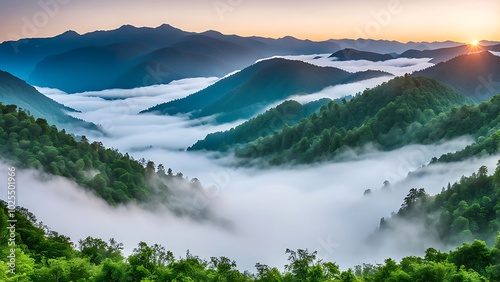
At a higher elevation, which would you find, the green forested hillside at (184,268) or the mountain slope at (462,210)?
the mountain slope at (462,210)

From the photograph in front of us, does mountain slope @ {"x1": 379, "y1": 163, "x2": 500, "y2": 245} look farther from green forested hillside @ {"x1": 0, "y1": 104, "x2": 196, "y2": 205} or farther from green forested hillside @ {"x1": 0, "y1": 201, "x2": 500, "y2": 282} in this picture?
green forested hillside @ {"x1": 0, "y1": 104, "x2": 196, "y2": 205}

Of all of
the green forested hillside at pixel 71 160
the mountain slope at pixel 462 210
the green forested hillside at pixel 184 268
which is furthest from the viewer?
the green forested hillside at pixel 71 160

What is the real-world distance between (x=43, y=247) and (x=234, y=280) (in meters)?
31.1

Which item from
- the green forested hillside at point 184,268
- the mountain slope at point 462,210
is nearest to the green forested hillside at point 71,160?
the mountain slope at point 462,210

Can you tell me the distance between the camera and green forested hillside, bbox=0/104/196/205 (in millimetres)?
169000

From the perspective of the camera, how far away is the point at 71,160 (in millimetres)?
178000

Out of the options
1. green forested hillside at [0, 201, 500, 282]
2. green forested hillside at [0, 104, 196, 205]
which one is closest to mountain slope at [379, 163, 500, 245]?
green forested hillside at [0, 201, 500, 282]

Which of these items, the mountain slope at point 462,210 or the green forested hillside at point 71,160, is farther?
the green forested hillside at point 71,160

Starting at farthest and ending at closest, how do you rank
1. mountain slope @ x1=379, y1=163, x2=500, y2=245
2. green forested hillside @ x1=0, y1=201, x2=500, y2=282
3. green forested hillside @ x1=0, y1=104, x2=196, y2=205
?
1. green forested hillside @ x1=0, y1=104, x2=196, y2=205
2. mountain slope @ x1=379, y1=163, x2=500, y2=245
3. green forested hillside @ x1=0, y1=201, x2=500, y2=282

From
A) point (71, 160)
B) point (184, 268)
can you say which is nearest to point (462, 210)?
point (184, 268)

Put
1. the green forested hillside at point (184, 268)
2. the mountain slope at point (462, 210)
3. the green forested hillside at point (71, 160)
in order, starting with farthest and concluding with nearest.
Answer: the green forested hillside at point (71, 160), the mountain slope at point (462, 210), the green forested hillside at point (184, 268)

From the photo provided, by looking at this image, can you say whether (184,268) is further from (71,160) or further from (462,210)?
(71,160)

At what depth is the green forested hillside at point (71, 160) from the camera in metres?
169

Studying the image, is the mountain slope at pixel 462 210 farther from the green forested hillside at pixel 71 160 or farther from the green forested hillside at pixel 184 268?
the green forested hillside at pixel 71 160
